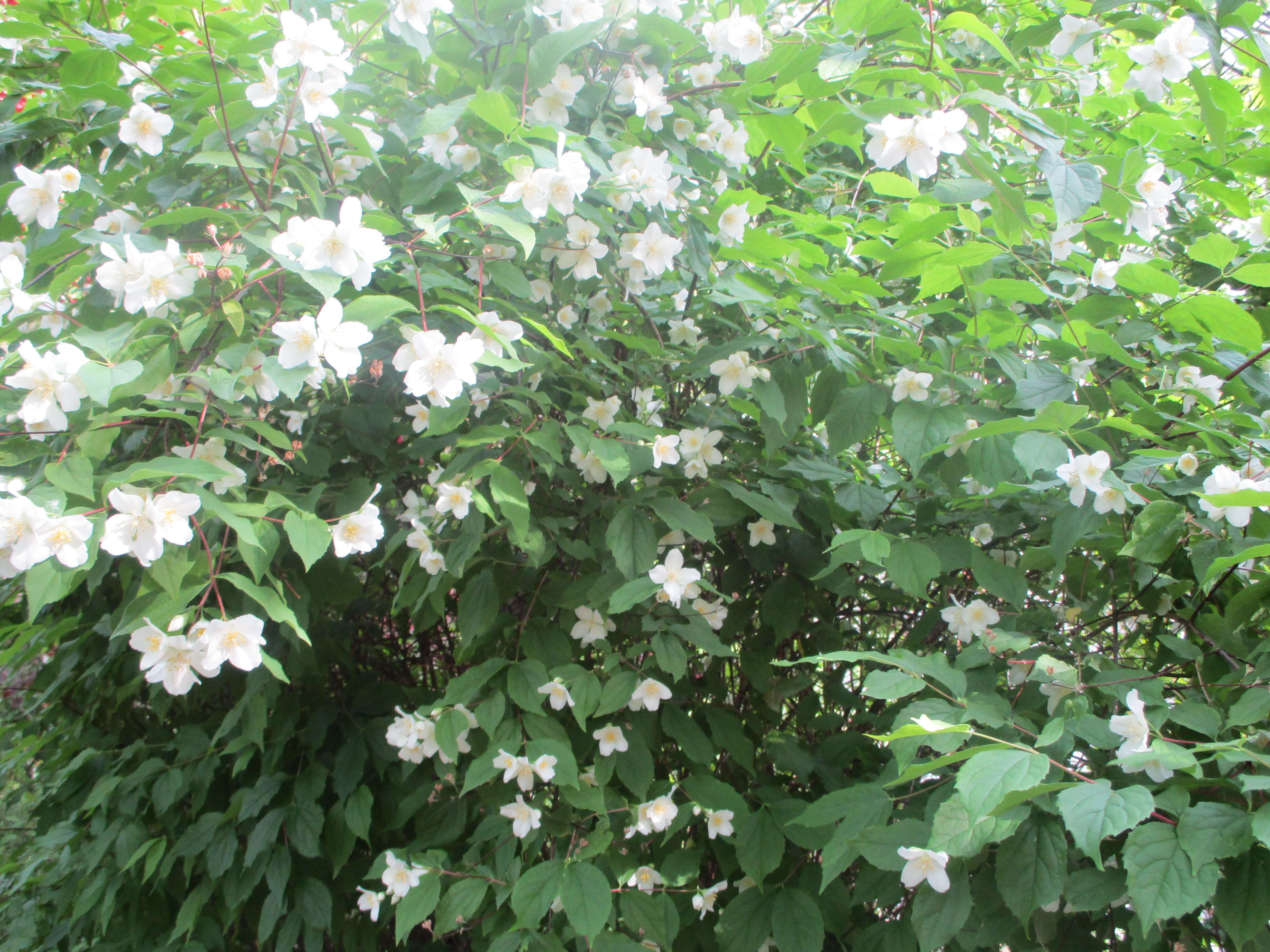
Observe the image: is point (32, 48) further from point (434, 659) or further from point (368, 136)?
point (434, 659)

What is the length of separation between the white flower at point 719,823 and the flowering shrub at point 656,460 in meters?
0.02

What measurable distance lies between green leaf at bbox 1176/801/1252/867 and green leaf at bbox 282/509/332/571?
1.10 m

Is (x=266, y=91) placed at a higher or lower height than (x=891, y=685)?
higher

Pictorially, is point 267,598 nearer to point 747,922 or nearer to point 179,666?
point 179,666

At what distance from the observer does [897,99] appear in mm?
1108

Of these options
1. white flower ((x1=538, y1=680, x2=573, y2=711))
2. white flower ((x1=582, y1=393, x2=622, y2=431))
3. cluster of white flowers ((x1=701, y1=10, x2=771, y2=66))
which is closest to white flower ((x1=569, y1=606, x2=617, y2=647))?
white flower ((x1=538, y1=680, x2=573, y2=711))

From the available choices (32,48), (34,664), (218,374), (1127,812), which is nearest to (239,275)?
(218,374)

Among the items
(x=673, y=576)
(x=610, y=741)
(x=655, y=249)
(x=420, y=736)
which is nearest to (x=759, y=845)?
(x=610, y=741)

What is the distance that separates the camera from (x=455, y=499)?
1.34m

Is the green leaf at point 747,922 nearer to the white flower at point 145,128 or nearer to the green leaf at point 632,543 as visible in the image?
the green leaf at point 632,543

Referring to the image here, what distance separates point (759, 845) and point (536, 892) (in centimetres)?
43

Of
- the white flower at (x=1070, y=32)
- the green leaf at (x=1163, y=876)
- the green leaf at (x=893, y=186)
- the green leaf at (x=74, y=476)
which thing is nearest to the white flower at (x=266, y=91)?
the green leaf at (x=74, y=476)

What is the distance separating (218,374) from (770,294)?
3.00 feet

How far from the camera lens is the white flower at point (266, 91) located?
1.13 metres
